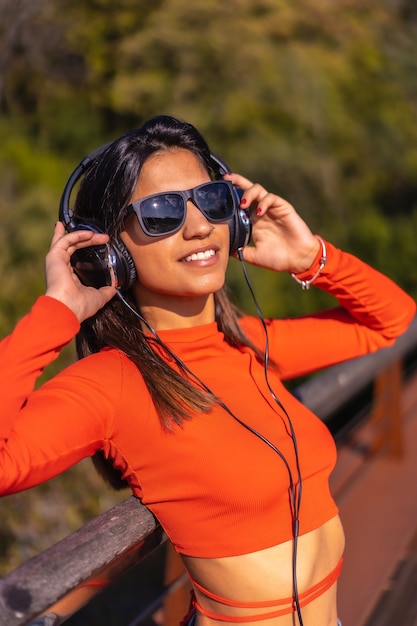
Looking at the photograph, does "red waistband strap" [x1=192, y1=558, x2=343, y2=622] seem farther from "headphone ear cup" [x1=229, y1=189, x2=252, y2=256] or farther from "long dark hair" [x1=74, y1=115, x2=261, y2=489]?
"headphone ear cup" [x1=229, y1=189, x2=252, y2=256]

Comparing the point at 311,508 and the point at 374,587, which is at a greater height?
the point at 311,508

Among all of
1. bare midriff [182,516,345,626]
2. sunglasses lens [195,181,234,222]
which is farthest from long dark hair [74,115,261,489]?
bare midriff [182,516,345,626]

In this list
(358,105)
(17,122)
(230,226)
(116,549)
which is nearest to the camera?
(116,549)

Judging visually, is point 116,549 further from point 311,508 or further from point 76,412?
point 311,508

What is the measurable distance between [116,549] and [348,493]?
2.38m

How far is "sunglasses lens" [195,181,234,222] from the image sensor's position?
166 centimetres

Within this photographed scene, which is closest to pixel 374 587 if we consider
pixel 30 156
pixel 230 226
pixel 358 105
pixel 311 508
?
pixel 311 508

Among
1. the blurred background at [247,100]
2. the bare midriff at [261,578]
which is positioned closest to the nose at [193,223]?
the bare midriff at [261,578]

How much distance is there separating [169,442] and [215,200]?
0.56 meters

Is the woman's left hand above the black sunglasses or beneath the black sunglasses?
beneath

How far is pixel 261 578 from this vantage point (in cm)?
148

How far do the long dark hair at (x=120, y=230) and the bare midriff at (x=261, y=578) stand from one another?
30cm

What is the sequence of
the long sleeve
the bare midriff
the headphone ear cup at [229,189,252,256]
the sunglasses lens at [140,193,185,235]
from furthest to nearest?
the long sleeve
the headphone ear cup at [229,189,252,256]
the sunglasses lens at [140,193,185,235]
the bare midriff

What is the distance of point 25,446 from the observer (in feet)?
4.37
